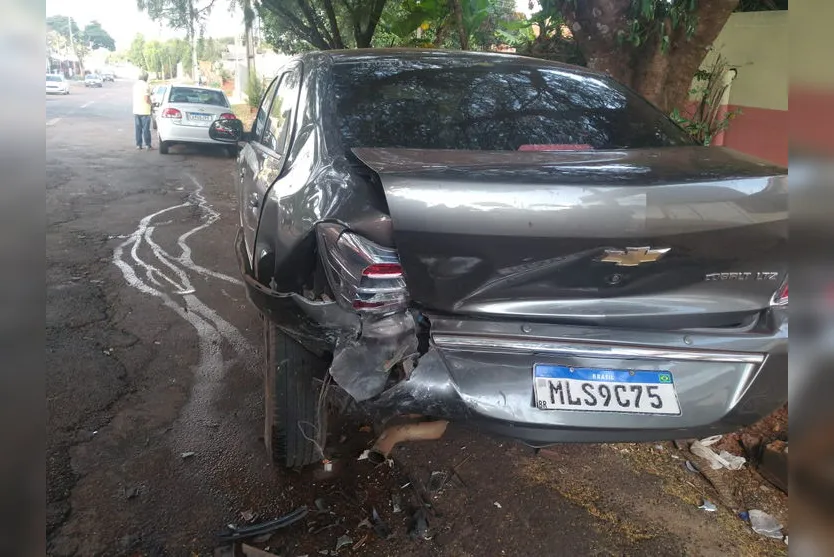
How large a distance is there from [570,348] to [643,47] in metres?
4.40

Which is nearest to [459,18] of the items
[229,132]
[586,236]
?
[229,132]

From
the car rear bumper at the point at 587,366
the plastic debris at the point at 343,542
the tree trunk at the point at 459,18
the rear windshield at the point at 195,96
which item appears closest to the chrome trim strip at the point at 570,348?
the car rear bumper at the point at 587,366

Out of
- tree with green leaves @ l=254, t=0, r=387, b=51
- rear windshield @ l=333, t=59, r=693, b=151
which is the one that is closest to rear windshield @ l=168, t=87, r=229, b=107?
tree with green leaves @ l=254, t=0, r=387, b=51

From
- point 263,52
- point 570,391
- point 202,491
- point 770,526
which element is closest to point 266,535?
point 202,491

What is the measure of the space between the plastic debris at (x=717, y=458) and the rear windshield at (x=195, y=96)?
13184 mm

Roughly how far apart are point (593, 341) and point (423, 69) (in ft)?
5.43

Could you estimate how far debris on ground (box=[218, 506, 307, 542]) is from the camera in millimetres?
2264

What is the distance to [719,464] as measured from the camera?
2.85 metres

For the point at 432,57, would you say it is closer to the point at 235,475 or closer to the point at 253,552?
the point at 235,475

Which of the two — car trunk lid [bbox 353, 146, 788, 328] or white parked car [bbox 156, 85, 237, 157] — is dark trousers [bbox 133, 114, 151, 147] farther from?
car trunk lid [bbox 353, 146, 788, 328]

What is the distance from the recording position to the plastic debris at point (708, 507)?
8.30 feet

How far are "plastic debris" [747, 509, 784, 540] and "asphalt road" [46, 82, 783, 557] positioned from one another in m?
0.05

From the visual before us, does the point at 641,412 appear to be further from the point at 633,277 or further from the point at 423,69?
the point at 423,69

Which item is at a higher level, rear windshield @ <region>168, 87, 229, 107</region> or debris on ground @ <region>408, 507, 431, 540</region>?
rear windshield @ <region>168, 87, 229, 107</region>
